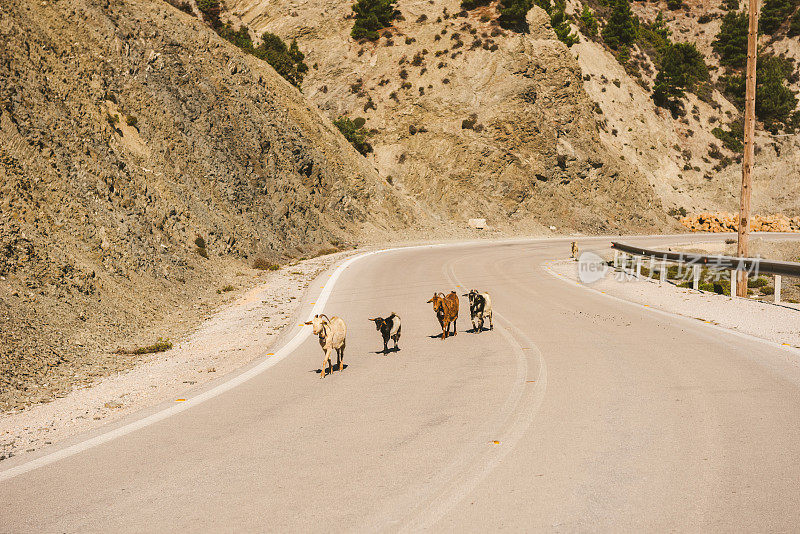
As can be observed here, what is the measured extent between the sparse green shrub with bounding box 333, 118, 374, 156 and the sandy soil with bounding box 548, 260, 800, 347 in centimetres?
3889

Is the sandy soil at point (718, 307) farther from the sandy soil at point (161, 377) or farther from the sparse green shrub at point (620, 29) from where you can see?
the sparse green shrub at point (620, 29)

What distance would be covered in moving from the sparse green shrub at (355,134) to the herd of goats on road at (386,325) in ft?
152

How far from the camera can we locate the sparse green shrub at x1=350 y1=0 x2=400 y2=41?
68.8 metres

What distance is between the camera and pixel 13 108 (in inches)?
669

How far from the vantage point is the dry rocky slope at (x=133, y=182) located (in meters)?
11.6

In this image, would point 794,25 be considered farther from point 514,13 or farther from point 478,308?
point 478,308

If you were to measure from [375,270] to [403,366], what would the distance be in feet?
48.2

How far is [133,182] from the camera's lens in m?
20.2

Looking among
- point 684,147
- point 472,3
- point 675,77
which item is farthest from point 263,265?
point 675,77

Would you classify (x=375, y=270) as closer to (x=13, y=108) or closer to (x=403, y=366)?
(x=13, y=108)

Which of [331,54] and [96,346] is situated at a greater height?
[331,54]

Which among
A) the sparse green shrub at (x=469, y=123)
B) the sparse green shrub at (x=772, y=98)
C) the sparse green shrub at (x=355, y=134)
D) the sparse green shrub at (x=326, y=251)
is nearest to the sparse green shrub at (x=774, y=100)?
the sparse green shrub at (x=772, y=98)

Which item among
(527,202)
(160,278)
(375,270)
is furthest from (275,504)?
(527,202)

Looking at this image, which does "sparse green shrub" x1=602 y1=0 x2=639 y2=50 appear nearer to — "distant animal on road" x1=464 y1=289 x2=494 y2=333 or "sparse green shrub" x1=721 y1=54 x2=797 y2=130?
"sparse green shrub" x1=721 y1=54 x2=797 y2=130
